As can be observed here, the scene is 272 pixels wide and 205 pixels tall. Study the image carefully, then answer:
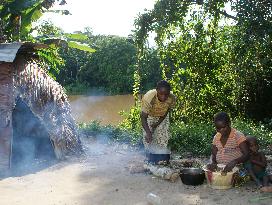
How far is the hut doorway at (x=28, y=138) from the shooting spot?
779 cm

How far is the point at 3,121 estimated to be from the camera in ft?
21.4

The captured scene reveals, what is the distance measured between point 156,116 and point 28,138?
11.2ft

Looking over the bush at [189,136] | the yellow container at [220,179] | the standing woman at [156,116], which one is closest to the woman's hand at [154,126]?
the standing woman at [156,116]

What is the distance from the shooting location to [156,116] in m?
6.39

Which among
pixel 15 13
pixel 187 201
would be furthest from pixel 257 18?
pixel 15 13

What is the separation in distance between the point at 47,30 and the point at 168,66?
7.00m

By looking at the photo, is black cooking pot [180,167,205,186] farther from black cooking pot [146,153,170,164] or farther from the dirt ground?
black cooking pot [146,153,170,164]

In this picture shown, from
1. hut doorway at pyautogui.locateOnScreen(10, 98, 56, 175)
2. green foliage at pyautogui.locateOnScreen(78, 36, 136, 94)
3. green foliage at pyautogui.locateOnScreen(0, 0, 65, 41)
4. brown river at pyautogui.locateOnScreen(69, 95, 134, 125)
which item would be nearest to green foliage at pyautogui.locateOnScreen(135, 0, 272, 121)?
green foliage at pyautogui.locateOnScreen(0, 0, 65, 41)

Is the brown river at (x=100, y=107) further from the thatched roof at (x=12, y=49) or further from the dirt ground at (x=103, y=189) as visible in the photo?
the dirt ground at (x=103, y=189)

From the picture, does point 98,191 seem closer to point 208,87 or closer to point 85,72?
point 208,87

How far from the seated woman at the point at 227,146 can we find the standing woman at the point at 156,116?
114cm

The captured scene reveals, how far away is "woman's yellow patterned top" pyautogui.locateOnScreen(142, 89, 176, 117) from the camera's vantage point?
6.18 m

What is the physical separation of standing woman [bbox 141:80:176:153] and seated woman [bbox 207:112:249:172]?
1.14m

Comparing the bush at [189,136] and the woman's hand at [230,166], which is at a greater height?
the woman's hand at [230,166]
